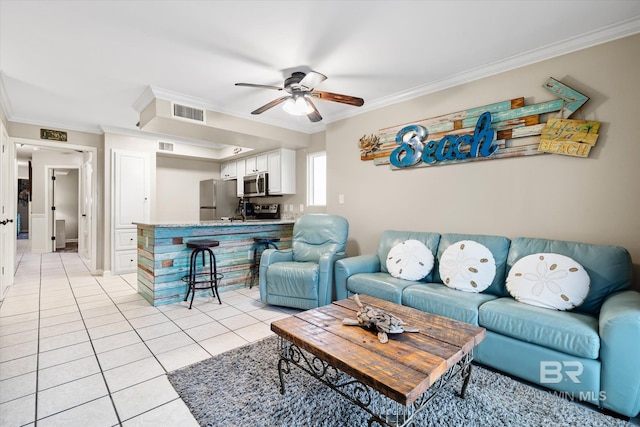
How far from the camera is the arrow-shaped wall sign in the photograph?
2.48 m

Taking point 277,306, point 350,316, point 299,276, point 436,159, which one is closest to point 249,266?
point 277,306

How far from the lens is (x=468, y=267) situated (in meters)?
2.54

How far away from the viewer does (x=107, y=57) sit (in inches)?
105

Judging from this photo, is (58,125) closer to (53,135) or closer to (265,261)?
(53,135)

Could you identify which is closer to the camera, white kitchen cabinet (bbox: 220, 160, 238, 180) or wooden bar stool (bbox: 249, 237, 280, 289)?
wooden bar stool (bbox: 249, 237, 280, 289)

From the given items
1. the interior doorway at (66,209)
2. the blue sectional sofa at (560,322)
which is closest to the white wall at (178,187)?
the interior doorway at (66,209)

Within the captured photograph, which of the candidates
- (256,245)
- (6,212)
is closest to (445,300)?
(256,245)

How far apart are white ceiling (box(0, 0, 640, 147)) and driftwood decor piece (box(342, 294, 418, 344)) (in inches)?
80.9

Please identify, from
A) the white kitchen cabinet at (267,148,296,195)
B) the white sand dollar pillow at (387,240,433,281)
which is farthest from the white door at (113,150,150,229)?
the white sand dollar pillow at (387,240,433,281)

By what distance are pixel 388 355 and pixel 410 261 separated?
1.56 metres

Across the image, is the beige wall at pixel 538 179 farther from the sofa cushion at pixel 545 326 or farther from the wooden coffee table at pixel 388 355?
the wooden coffee table at pixel 388 355

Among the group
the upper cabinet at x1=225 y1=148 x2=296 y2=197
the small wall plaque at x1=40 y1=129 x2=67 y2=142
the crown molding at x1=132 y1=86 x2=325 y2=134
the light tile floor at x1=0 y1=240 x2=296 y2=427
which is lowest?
the light tile floor at x1=0 y1=240 x2=296 y2=427

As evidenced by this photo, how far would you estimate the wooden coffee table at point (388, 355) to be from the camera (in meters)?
1.25

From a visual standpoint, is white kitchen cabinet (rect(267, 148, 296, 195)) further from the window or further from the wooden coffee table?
the wooden coffee table
